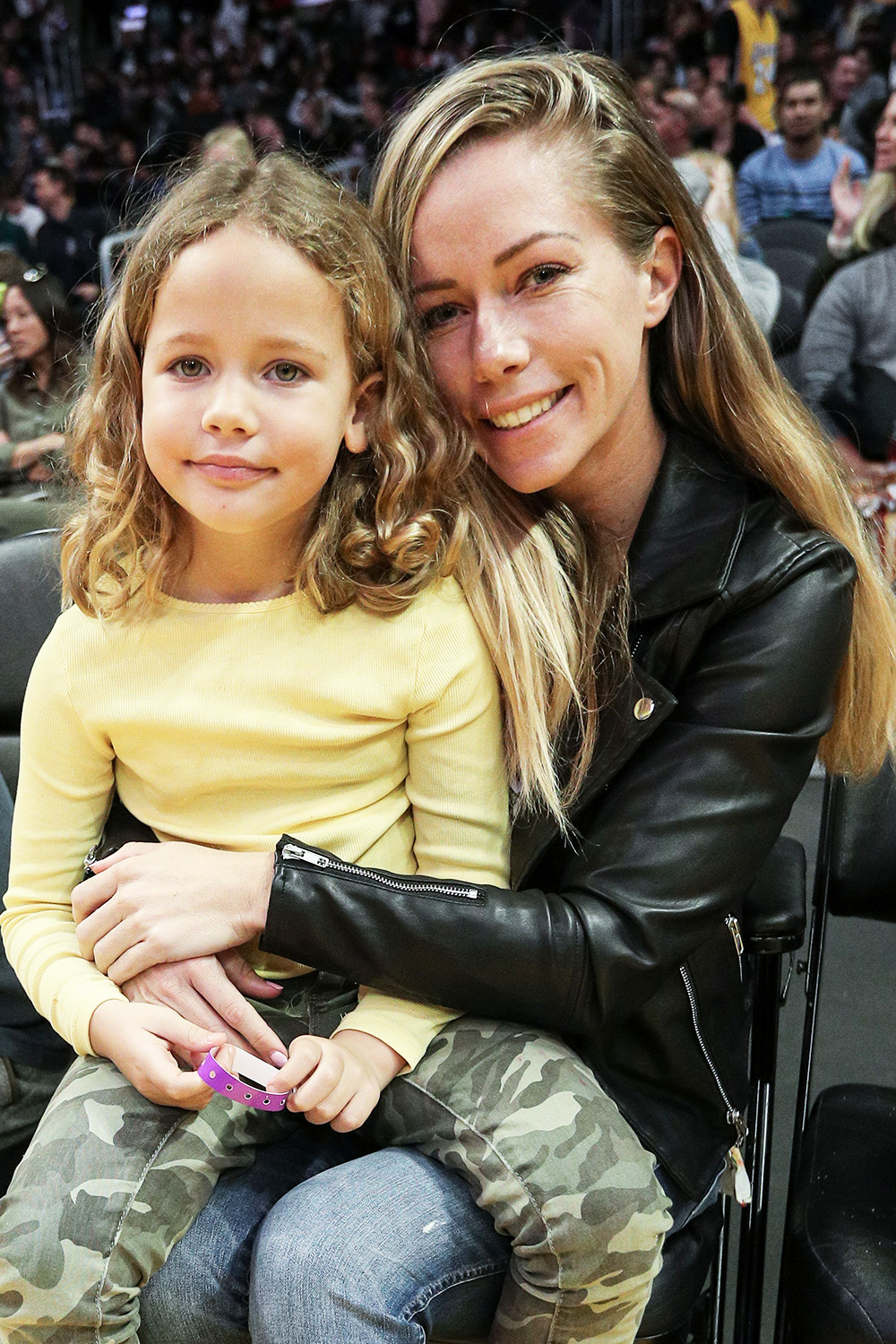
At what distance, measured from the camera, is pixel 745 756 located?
1.29 m

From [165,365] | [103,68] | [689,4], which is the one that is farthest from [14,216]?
[165,365]

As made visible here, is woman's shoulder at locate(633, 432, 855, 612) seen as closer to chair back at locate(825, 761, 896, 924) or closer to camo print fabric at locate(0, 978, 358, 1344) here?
chair back at locate(825, 761, 896, 924)

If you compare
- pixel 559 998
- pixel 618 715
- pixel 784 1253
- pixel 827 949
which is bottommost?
pixel 827 949

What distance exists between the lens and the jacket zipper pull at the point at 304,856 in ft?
4.13

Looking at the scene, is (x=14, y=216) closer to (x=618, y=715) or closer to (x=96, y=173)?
(x=96, y=173)

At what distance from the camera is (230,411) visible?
124 cm

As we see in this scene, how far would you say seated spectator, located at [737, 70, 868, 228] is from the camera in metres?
5.97

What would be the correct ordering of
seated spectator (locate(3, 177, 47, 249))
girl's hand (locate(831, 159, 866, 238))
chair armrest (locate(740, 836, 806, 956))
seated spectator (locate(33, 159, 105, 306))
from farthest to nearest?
seated spectator (locate(3, 177, 47, 249)) → seated spectator (locate(33, 159, 105, 306)) → girl's hand (locate(831, 159, 866, 238)) → chair armrest (locate(740, 836, 806, 956))

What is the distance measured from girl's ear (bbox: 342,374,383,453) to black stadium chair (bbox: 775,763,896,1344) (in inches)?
29.9

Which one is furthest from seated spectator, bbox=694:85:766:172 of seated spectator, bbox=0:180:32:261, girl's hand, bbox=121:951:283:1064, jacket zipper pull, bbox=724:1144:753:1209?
girl's hand, bbox=121:951:283:1064

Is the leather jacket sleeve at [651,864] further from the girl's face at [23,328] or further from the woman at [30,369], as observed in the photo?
the girl's face at [23,328]

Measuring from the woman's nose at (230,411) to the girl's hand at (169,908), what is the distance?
15.8 inches

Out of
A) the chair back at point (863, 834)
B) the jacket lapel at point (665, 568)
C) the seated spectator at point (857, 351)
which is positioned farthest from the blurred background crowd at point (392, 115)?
the chair back at point (863, 834)

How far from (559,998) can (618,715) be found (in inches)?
11.3
